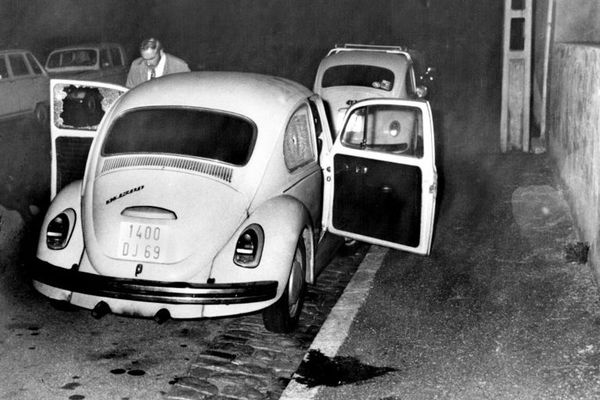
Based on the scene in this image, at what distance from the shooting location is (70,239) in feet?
17.8

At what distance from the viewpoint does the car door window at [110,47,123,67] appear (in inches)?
661

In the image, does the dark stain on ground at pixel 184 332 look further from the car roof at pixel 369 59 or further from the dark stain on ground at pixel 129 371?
the car roof at pixel 369 59

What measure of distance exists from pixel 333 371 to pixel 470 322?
4.29ft

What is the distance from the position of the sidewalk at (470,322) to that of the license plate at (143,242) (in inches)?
47.3

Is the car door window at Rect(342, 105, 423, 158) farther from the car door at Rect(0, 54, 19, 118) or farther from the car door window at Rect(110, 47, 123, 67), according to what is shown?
the car door window at Rect(110, 47, 123, 67)

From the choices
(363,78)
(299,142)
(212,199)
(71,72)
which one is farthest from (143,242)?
(71,72)

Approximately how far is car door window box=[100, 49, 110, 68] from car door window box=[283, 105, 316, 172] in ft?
35.2

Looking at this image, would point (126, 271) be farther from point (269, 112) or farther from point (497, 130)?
point (497, 130)

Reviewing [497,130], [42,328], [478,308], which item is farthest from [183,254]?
[497,130]

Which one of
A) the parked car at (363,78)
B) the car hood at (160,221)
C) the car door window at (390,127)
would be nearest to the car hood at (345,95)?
the parked car at (363,78)

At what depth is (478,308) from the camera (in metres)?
5.94

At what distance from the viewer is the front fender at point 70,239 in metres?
5.32

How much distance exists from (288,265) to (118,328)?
4.40 feet

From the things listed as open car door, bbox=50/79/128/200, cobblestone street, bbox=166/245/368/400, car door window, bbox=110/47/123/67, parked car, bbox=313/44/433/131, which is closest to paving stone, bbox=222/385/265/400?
cobblestone street, bbox=166/245/368/400
